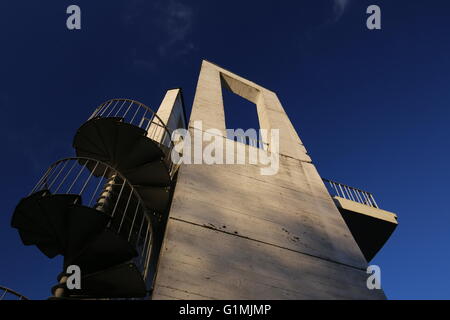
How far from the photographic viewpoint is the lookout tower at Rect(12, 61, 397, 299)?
13.4 ft

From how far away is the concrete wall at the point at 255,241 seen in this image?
154 inches

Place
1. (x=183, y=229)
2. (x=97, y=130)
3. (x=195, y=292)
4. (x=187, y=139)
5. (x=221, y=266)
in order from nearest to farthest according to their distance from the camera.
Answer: (x=195, y=292) → (x=221, y=266) → (x=183, y=229) → (x=97, y=130) → (x=187, y=139)

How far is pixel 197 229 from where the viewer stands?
4.54 metres

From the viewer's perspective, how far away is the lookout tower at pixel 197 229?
410 centimetres

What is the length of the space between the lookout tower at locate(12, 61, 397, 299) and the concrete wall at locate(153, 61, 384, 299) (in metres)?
0.02

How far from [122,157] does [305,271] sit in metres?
4.42

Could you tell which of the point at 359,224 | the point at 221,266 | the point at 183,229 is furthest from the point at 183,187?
the point at 359,224

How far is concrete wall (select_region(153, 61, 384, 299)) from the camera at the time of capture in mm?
3904

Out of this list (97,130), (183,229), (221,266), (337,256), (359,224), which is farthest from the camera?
(359,224)

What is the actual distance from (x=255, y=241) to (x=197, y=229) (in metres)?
1.03

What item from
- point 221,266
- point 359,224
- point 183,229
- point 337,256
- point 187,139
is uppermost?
point 187,139

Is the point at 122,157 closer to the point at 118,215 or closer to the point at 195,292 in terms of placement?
the point at 118,215

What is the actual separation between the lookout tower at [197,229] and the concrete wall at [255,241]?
0.06 ft

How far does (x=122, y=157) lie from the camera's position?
6371 millimetres
